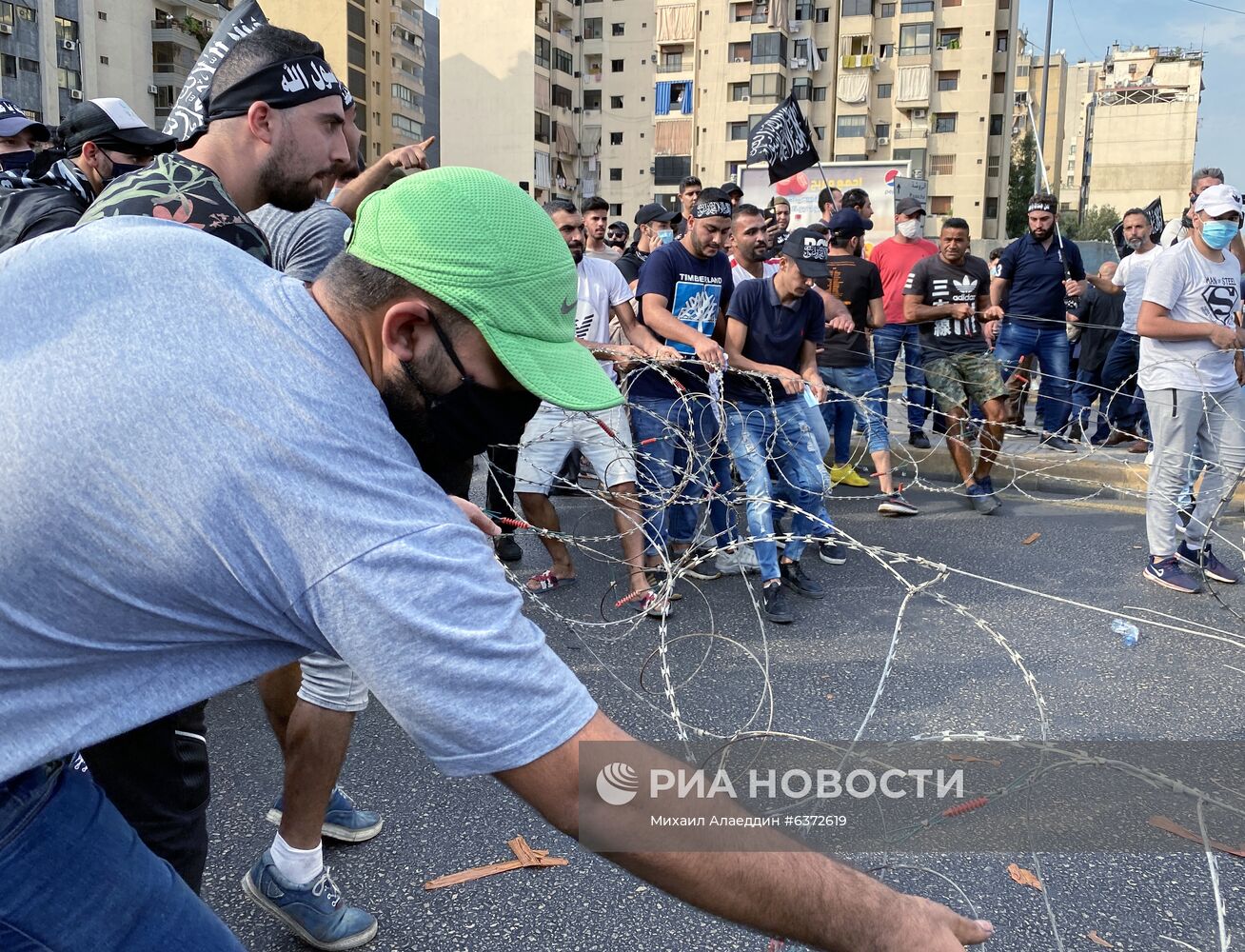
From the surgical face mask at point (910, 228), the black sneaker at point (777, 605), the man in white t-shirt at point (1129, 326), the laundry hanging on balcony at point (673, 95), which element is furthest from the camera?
the laundry hanging on balcony at point (673, 95)

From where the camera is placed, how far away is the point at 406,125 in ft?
219

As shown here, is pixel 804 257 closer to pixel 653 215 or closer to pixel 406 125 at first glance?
pixel 653 215

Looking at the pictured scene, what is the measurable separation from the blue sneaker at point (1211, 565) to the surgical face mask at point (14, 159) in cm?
638

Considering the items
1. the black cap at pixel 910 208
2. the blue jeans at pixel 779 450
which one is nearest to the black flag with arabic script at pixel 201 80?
the blue jeans at pixel 779 450

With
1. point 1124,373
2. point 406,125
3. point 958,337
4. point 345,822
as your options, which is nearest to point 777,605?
point 345,822

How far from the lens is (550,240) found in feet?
4.40

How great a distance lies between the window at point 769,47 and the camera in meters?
55.4

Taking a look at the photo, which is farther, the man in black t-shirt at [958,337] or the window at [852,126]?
the window at [852,126]

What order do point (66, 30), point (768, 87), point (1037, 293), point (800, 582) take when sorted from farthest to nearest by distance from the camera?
point (768, 87)
point (66, 30)
point (1037, 293)
point (800, 582)

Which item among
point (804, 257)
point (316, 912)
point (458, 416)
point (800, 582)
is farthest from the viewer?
point (804, 257)

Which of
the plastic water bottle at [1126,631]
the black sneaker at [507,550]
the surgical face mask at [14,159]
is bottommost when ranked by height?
the black sneaker at [507,550]

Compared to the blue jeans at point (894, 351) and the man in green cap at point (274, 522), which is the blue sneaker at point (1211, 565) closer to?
the blue jeans at point (894, 351)

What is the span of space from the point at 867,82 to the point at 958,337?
172 ft

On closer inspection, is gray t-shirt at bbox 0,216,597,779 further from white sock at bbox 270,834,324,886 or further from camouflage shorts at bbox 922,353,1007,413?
camouflage shorts at bbox 922,353,1007,413
